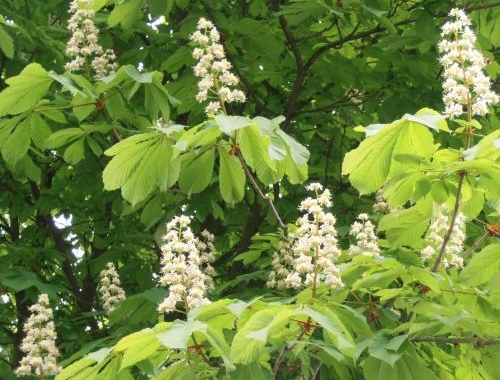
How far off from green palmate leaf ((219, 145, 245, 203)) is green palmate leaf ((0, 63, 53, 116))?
0.71m

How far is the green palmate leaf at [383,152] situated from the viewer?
223 centimetres

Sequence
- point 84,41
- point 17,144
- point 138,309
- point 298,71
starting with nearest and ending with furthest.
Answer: point 17,144 < point 138,309 < point 84,41 < point 298,71

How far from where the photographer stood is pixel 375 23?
4801mm

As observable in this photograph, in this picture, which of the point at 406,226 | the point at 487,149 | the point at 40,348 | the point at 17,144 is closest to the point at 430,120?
the point at 487,149

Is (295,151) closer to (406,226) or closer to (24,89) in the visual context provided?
(406,226)

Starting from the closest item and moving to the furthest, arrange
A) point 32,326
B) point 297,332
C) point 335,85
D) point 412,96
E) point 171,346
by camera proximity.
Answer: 1. point 171,346
2. point 297,332
3. point 32,326
4. point 412,96
5. point 335,85

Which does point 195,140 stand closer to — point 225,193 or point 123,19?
point 225,193

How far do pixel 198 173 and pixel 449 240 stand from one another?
0.90 metres

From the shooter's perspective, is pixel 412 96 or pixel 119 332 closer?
pixel 119 332

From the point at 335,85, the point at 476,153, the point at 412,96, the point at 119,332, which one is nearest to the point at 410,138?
the point at 476,153

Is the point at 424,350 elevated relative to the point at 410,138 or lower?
lower

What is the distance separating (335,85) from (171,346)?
3458 millimetres

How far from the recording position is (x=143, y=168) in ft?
8.41

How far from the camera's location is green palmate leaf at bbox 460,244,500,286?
2370 millimetres
